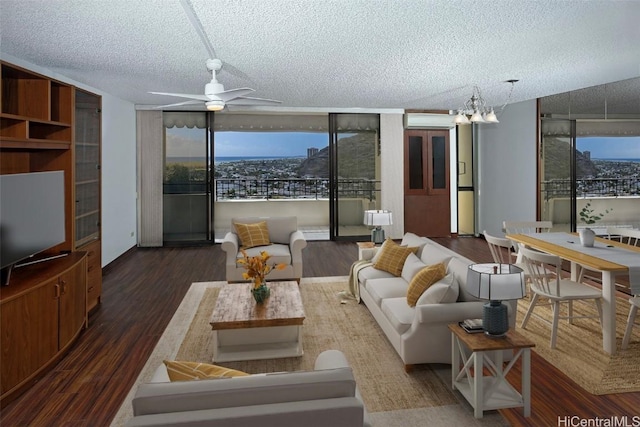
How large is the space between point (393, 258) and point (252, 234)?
2218mm

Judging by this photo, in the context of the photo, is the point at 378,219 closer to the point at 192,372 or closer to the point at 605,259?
the point at 605,259

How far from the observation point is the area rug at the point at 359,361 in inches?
112

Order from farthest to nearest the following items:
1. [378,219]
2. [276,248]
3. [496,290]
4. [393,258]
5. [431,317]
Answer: [276,248], [378,219], [393,258], [431,317], [496,290]

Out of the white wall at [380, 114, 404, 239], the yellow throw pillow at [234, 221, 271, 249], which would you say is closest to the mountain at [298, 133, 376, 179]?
the white wall at [380, 114, 404, 239]

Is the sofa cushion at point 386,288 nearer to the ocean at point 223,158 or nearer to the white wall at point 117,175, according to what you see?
the white wall at point 117,175

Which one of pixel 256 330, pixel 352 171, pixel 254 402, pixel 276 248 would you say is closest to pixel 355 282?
pixel 276 248

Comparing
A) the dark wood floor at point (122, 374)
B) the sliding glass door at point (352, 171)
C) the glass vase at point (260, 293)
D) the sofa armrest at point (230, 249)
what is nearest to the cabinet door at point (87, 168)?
the dark wood floor at point (122, 374)

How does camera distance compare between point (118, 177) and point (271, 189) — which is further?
point (271, 189)

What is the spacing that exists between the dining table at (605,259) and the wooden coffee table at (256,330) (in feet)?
8.20

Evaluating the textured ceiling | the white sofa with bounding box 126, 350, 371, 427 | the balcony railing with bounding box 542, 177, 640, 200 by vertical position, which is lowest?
the white sofa with bounding box 126, 350, 371, 427

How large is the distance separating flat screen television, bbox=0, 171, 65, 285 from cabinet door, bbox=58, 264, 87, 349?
0.32m

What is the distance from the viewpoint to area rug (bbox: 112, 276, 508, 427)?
2857 mm

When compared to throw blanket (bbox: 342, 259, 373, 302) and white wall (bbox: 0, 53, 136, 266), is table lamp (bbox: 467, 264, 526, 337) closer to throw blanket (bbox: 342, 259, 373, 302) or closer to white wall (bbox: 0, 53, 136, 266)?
throw blanket (bbox: 342, 259, 373, 302)

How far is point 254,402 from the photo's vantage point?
1733mm
